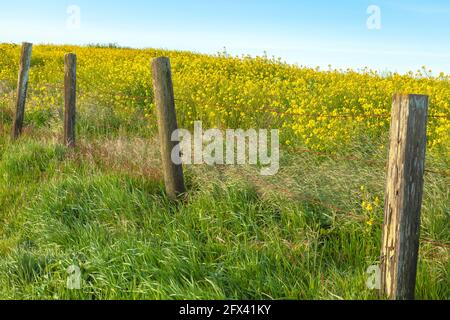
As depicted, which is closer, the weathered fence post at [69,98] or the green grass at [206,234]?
the green grass at [206,234]

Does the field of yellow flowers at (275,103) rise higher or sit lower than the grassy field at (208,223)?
higher

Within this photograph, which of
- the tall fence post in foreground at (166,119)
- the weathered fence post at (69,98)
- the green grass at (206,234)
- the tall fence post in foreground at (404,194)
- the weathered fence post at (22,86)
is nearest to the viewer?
the tall fence post in foreground at (404,194)

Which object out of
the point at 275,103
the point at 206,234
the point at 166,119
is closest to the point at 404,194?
the point at 206,234

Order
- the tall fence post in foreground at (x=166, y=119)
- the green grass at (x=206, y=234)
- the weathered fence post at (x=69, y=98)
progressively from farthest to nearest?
the weathered fence post at (x=69, y=98)
the tall fence post in foreground at (x=166, y=119)
the green grass at (x=206, y=234)

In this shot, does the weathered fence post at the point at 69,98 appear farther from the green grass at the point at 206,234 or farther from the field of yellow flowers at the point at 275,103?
the green grass at the point at 206,234

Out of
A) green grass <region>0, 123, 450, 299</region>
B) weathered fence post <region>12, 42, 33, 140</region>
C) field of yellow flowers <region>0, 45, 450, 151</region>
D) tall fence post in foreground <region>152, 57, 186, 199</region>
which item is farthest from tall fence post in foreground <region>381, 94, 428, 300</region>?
weathered fence post <region>12, 42, 33, 140</region>

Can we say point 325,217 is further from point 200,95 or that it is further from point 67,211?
point 200,95

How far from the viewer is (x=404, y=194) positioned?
10.8 feet

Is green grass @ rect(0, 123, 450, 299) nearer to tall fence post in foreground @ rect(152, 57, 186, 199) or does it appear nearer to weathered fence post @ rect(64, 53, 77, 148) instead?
tall fence post in foreground @ rect(152, 57, 186, 199)

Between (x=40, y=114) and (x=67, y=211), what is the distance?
18.6 feet

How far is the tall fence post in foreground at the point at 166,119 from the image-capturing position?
5.45 m

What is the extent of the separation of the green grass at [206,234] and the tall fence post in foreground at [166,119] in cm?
19

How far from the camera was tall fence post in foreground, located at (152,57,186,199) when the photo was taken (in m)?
5.45

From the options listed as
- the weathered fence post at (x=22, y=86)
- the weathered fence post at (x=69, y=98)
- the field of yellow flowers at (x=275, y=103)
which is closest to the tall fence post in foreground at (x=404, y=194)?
the field of yellow flowers at (x=275, y=103)
